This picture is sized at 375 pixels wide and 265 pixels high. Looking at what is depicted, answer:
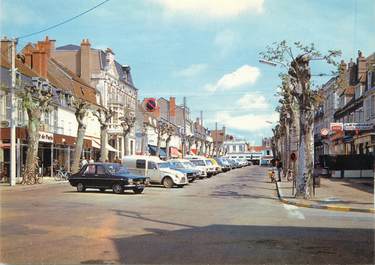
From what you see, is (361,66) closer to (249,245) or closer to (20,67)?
(20,67)

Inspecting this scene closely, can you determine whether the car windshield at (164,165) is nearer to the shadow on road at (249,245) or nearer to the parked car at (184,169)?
the parked car at (184,169)

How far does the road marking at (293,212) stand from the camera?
17516 millimetres

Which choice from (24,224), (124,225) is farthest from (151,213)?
(24,224)

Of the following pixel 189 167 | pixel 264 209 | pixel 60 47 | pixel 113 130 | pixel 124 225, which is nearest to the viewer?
pixel 124 225

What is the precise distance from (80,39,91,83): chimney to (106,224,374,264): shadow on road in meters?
56.1

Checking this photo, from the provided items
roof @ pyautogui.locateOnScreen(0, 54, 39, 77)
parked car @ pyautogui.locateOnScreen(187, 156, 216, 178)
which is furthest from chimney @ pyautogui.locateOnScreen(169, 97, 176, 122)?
roof @ pyautogui.locateOnScreen(0, 54, 39, 77)

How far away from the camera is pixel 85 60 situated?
224 feet

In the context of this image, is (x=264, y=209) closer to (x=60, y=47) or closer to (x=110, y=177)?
(x=110, y=177)

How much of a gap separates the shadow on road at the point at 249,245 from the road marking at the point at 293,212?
11.2ft

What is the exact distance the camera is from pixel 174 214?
17250mm

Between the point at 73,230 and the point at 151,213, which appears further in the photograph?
the point at 151,213

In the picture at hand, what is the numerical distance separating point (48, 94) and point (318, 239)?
27271mm

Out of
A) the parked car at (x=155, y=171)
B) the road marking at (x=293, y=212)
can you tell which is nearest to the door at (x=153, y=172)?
the parked car at (x=155, y=171)

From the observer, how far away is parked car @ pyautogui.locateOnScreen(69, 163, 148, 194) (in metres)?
27.2
